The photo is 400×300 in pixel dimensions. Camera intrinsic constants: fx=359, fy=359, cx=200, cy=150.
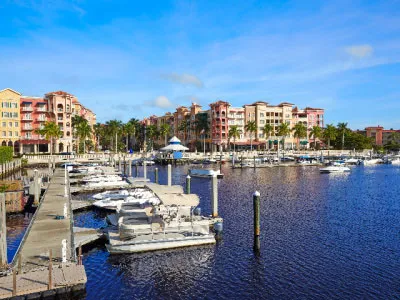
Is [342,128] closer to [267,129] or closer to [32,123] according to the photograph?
[267,129]

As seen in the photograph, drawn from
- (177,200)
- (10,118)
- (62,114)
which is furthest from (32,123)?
(177,200)

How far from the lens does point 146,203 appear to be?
36.9 metres

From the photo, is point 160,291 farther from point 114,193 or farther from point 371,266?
point 114,193

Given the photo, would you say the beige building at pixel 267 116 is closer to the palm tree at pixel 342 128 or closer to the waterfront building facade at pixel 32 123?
the palm tree at pixel 342 128

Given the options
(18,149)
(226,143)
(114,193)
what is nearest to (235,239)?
(114,193)

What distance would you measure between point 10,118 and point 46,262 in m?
108

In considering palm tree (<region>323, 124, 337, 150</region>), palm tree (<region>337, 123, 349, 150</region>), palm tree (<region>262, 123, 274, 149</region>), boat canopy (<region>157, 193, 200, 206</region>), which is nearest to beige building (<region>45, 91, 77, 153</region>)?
palm tree (<region>262, 123, 274, 149</region>)

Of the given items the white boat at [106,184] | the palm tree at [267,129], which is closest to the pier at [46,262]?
the white boat at [106,184]

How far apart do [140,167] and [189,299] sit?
291 feet

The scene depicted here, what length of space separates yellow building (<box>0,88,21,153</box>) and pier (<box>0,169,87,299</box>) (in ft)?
312

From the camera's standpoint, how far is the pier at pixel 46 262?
56.4 ft

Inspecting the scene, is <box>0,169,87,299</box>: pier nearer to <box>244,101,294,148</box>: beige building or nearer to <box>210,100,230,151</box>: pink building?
<box>210,100,230,151</box>: pink building

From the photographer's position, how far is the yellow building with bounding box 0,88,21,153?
11262cm

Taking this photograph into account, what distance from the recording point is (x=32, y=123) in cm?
11750
